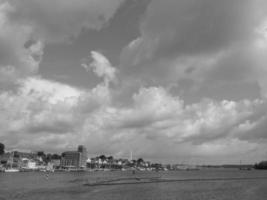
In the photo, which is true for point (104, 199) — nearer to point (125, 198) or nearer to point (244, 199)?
point (125, 198)

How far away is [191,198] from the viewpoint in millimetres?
84438

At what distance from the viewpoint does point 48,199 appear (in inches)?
3169

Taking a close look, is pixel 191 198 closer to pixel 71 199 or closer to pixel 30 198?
pixel 71 199

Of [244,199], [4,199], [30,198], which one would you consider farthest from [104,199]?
[244,199]

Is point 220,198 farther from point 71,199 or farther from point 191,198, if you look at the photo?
point 71,199

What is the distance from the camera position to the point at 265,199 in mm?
82000

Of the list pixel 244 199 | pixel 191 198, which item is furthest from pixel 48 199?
pixel 244 199

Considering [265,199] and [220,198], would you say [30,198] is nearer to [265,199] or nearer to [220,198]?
[220,198]

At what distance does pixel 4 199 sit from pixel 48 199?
11.3m

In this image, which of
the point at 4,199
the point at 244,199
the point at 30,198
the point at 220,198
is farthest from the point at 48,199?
the point at 244,199

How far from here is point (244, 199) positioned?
83.2m

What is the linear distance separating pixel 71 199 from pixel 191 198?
31.4 metres

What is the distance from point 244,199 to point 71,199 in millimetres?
44859

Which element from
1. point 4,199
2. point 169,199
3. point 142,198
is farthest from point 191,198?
point 4,199
